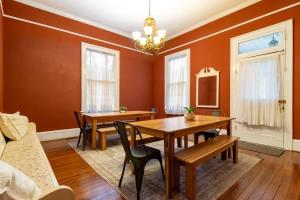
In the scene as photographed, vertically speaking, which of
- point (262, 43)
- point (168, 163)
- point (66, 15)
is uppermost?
point (66, 15)

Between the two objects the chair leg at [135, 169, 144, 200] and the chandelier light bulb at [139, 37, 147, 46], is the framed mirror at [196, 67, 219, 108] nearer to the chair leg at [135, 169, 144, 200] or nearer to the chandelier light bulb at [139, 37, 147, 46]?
the chandelier light bulb at [139, 37, 147, 46]

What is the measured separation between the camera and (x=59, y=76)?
4098 mm

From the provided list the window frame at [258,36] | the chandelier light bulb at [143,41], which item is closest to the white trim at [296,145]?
the window frame at [258,36]

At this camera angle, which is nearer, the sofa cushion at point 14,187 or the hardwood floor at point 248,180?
the sofa cushion at point 14,187

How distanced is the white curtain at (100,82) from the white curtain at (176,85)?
197cm

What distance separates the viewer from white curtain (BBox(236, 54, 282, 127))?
3289mm

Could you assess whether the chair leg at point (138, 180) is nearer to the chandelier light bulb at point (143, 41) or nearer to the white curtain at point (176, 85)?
the chandelier light bulb at point (143, 41)

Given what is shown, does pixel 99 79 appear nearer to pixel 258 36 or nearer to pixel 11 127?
pixel 11 127

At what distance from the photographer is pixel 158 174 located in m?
2.21

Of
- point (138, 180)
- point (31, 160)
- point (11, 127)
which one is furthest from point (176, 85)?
point (31, 160)

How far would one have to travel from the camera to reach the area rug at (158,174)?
5.86 feet

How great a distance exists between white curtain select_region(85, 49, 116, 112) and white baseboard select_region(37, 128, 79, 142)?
70cm

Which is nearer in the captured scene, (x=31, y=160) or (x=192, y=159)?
(x=31, y=160)

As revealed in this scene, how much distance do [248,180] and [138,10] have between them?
4163 millimetres
